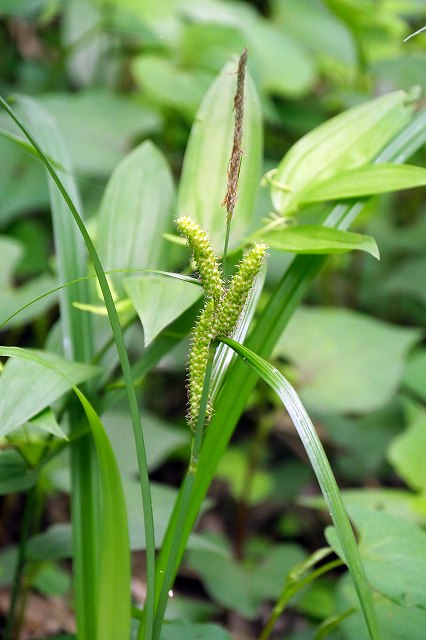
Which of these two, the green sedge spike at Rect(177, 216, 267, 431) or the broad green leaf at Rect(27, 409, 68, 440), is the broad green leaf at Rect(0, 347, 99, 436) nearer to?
the broad green leaf at Rect(27, 409, 68, 440)

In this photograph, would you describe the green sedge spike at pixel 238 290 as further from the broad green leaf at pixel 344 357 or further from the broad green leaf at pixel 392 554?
the broad green leaf at pixel 344 357

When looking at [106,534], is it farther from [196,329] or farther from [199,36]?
[199,36]

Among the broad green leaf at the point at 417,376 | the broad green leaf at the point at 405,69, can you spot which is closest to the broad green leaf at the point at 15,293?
the broad green leaf at the point at 417,376

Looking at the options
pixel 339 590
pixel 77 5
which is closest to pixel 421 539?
pixel 339 590

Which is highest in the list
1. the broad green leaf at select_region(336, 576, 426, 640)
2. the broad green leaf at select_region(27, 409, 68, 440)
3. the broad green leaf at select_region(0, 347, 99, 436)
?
the broad green leaf at select_region(0, 347, 99, 436)

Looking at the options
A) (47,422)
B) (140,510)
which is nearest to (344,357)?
(140,510)

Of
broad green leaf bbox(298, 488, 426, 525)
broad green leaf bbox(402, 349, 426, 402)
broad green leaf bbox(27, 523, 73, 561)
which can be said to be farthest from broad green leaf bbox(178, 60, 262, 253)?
broad green leaf bbox(402, 349, 426, 402)
